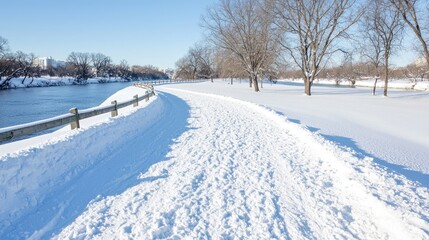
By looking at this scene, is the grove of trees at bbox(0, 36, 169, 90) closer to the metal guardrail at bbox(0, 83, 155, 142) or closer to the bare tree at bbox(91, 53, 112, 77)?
the bare tree at bbox(91, 53, 112, 77)

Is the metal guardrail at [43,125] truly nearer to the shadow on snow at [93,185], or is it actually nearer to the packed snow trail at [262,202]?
the shadow on snow at [93,185]

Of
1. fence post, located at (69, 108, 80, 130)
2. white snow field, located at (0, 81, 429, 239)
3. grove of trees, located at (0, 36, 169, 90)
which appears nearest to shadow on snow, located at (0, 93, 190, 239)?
white snow field, located at (0, 81, 429, 239)

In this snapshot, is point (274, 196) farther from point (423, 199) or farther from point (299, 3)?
point (299, 3)

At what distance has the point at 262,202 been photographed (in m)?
4.24

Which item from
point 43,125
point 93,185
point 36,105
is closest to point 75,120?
point 43,125

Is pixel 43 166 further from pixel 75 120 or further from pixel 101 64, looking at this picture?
pixel 101 64

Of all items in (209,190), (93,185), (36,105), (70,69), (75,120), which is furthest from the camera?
(70,69)

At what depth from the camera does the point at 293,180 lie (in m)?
5.16

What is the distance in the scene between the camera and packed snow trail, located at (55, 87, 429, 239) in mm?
3473

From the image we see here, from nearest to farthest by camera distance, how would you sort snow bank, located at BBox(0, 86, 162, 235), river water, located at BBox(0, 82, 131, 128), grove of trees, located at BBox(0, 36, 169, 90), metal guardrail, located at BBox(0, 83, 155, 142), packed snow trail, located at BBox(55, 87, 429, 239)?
packed snow trail, located at BBox(55, 87, 429, 239) < snow bank, located at BBox(0, 86, 162, 235) < metal guardrail, located at BBox(0, 83, 155, 142) < river water, located at BBox(0, 82, 131, 128) < grove of trees, located at BBox(0, 36, 169, 90)

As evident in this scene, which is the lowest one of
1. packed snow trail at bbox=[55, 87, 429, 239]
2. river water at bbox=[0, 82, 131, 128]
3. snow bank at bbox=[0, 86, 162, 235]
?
river water at bbox=[0, 82, 131, 128]

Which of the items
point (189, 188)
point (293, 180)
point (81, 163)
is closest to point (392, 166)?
point (293, 180)

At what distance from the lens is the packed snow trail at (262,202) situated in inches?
137

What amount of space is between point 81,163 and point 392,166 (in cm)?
703
